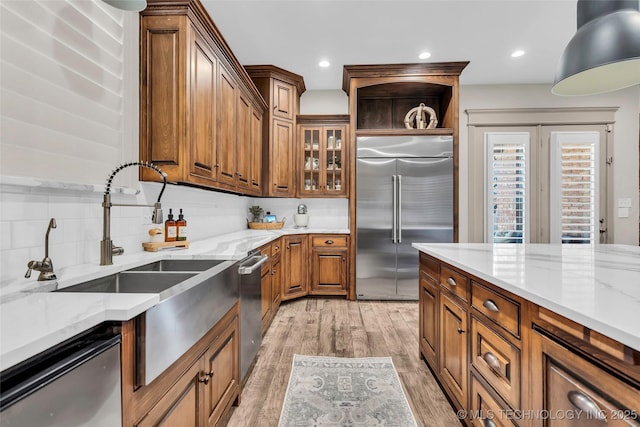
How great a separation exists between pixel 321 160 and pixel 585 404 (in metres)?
3.66

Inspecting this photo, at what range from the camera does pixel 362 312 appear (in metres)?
3.38

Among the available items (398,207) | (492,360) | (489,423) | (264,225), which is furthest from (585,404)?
(264,225)

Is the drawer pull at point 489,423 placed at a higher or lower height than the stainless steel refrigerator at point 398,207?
lower

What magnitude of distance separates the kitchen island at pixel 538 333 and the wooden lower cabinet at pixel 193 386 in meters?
1.16

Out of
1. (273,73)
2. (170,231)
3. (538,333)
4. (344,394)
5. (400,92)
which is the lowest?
(344,394)

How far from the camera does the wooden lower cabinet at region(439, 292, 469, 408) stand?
1.49 m

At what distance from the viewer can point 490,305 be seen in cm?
124

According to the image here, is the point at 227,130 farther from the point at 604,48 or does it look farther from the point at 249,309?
the point at 604,48

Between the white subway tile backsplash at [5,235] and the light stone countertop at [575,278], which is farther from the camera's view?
the white subway tile backsplash at [5,235]

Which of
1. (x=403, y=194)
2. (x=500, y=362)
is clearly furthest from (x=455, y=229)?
(x=500, y=362)

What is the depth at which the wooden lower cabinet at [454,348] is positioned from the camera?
149 cm

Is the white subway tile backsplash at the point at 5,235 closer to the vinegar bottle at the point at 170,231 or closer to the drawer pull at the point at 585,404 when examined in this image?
the vinegar bottle at the point at 170,231

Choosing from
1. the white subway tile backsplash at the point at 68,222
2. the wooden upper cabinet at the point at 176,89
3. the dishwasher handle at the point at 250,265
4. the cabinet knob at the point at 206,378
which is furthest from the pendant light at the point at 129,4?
the cabinet knob at the point at 206,378

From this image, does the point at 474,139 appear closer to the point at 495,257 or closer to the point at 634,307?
the point at 495,257
